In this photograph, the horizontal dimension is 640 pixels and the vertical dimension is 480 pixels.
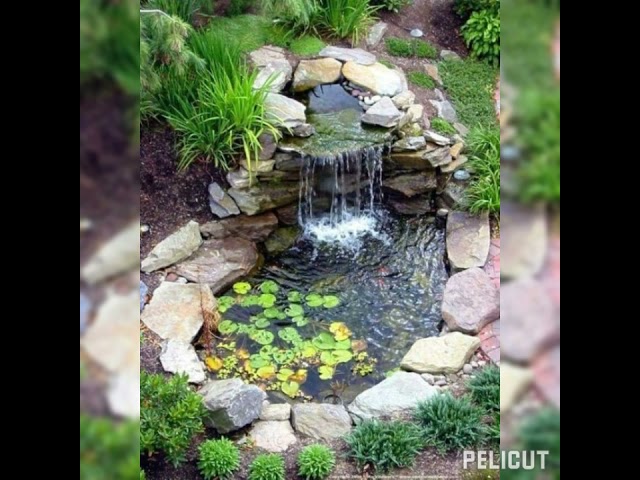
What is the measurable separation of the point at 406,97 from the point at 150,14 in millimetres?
3032

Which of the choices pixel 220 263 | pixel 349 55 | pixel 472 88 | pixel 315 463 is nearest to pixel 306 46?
pixel 349 55

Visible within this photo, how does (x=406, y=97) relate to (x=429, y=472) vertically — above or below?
above

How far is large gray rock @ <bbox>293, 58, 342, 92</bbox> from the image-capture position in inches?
277

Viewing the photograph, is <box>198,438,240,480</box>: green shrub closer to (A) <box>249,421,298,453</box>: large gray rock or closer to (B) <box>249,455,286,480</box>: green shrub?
(B) <box>249,455,286,480</box>: green shrub

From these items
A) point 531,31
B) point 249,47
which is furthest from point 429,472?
point 249,47

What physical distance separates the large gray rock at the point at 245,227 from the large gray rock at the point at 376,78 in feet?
5.62

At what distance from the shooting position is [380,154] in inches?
252

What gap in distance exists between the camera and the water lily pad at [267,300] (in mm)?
5738

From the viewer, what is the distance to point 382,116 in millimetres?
6477

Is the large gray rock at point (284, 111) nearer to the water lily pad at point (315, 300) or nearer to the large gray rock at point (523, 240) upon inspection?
the water lily pad at point (315, 300)

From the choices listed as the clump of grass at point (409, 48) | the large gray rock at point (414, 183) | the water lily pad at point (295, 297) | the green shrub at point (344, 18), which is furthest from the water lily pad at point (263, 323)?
the clump of grass at point (409, 48)
